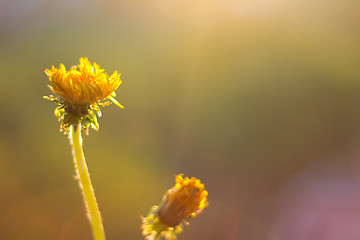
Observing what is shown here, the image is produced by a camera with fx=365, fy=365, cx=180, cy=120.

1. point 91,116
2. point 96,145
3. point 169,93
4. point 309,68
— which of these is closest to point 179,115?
point 169,93

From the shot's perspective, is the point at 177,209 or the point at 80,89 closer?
the point at 177,209

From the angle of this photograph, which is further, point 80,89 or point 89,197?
point 80,89

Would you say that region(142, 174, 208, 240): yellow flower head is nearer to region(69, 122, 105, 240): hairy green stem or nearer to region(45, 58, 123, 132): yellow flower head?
region(69, 122, 105, 240): hairy green stem

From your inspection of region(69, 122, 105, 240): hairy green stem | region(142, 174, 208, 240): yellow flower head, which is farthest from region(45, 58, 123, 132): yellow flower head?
region(142, 174, 208, 240): yellow flower head

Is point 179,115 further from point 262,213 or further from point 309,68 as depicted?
point 309,68

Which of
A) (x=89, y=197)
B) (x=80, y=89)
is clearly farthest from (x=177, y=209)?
(x=80, y=89)

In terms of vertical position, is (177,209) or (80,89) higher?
(80,89)

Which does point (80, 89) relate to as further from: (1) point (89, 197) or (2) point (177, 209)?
(2) point (177, 209)
